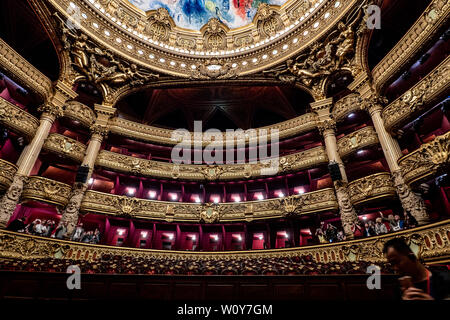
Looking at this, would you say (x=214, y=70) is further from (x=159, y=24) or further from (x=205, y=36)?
(x=159, y=24)

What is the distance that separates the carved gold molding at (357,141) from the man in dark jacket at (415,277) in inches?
403

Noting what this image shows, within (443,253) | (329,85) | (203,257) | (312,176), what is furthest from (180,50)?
(443,253)

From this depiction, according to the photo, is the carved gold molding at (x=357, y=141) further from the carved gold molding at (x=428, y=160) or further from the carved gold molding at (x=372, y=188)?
the carved gold molding at (x=428, y=160)

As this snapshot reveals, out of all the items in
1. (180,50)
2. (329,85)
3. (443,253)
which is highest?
(180,50)

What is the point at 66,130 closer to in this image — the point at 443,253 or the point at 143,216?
the point at 143,216

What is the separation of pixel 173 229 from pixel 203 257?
383cm

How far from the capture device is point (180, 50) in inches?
659

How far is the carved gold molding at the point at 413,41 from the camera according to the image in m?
7.88

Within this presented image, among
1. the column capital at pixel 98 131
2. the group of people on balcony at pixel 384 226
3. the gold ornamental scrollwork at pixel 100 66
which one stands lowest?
the group of people on balcony at pixel 384 226

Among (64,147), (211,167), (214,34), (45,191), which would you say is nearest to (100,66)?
(64,147)

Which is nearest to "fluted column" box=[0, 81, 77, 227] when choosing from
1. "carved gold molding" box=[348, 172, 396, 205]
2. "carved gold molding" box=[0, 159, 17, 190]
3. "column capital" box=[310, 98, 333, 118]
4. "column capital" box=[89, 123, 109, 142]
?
"carved gold molding" box=[0, 159, 17, 190]

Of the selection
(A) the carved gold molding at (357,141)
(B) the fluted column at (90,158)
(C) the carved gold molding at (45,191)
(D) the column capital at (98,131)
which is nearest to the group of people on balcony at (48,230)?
(B) the fluted column at (90,158)
